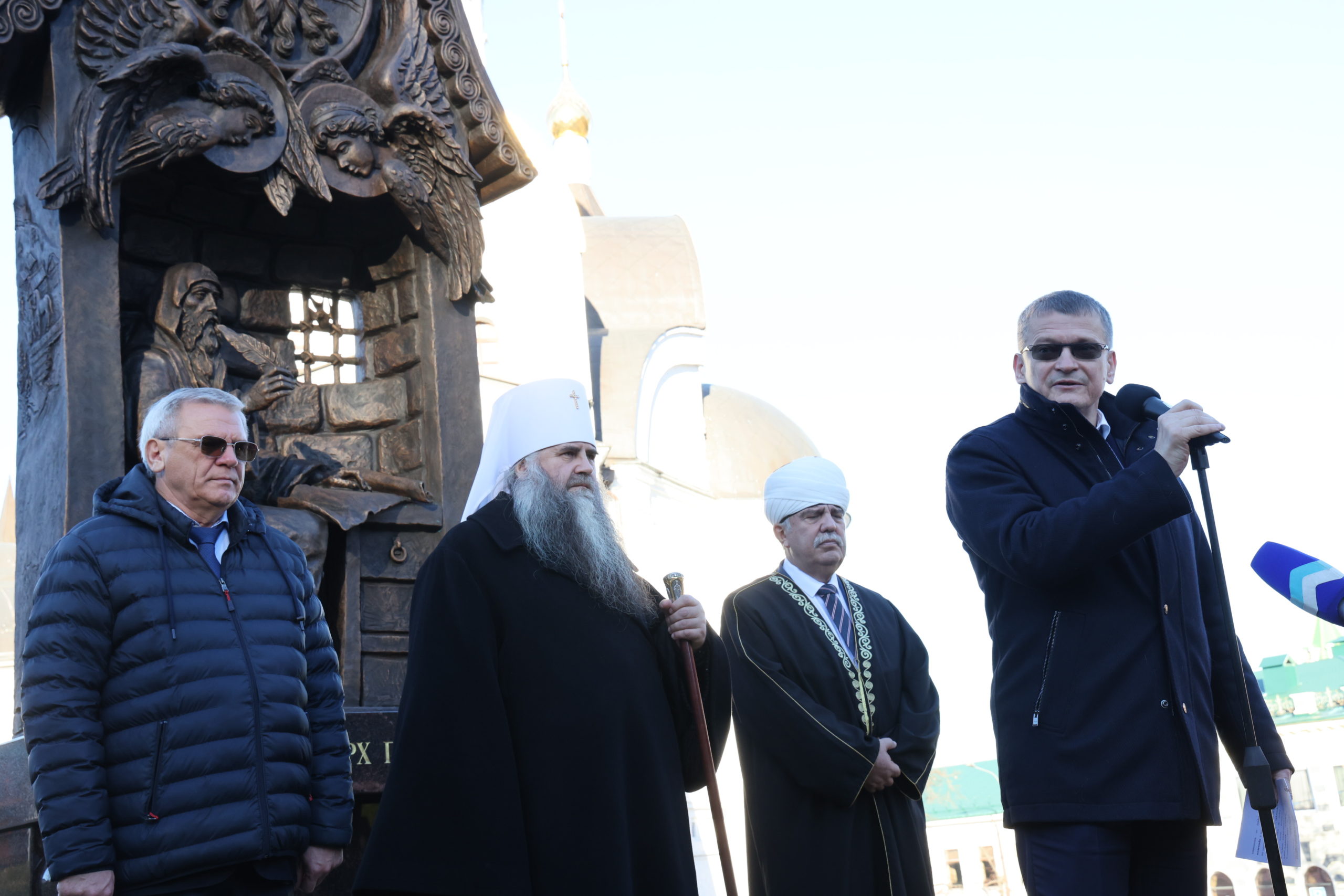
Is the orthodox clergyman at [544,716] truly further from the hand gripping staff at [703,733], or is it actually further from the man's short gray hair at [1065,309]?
the man's short gray hair at [1065,309]

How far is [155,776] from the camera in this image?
3.29 m

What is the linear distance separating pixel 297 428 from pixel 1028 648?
3.77 m

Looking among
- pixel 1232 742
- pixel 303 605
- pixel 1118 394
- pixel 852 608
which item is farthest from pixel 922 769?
pixel 303 605

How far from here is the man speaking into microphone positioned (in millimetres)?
2959

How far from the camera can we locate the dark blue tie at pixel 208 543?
3.60 m

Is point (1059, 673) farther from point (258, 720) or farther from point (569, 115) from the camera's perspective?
point (569, 115)

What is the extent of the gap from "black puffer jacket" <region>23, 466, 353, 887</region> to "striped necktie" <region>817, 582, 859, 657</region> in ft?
5.62

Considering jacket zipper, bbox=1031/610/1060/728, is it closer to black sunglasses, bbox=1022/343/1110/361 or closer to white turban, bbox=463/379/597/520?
black sunglasses, bbox=1022/343/1110/361

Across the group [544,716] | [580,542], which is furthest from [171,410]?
[544,716]

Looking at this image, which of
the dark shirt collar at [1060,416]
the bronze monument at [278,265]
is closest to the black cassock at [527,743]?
the dark shirt collar at [1060,416]

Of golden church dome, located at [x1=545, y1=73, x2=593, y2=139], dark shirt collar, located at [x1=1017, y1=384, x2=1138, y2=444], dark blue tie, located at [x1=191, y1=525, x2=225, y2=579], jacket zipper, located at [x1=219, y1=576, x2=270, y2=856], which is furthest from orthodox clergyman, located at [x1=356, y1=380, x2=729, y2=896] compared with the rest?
golden church dome, located at [x1=545, y1=73, x2=593, y2=139]

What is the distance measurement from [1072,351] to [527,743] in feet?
5.32

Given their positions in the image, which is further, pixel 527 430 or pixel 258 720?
pixel 527 430

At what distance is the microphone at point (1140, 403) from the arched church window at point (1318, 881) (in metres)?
16.8
